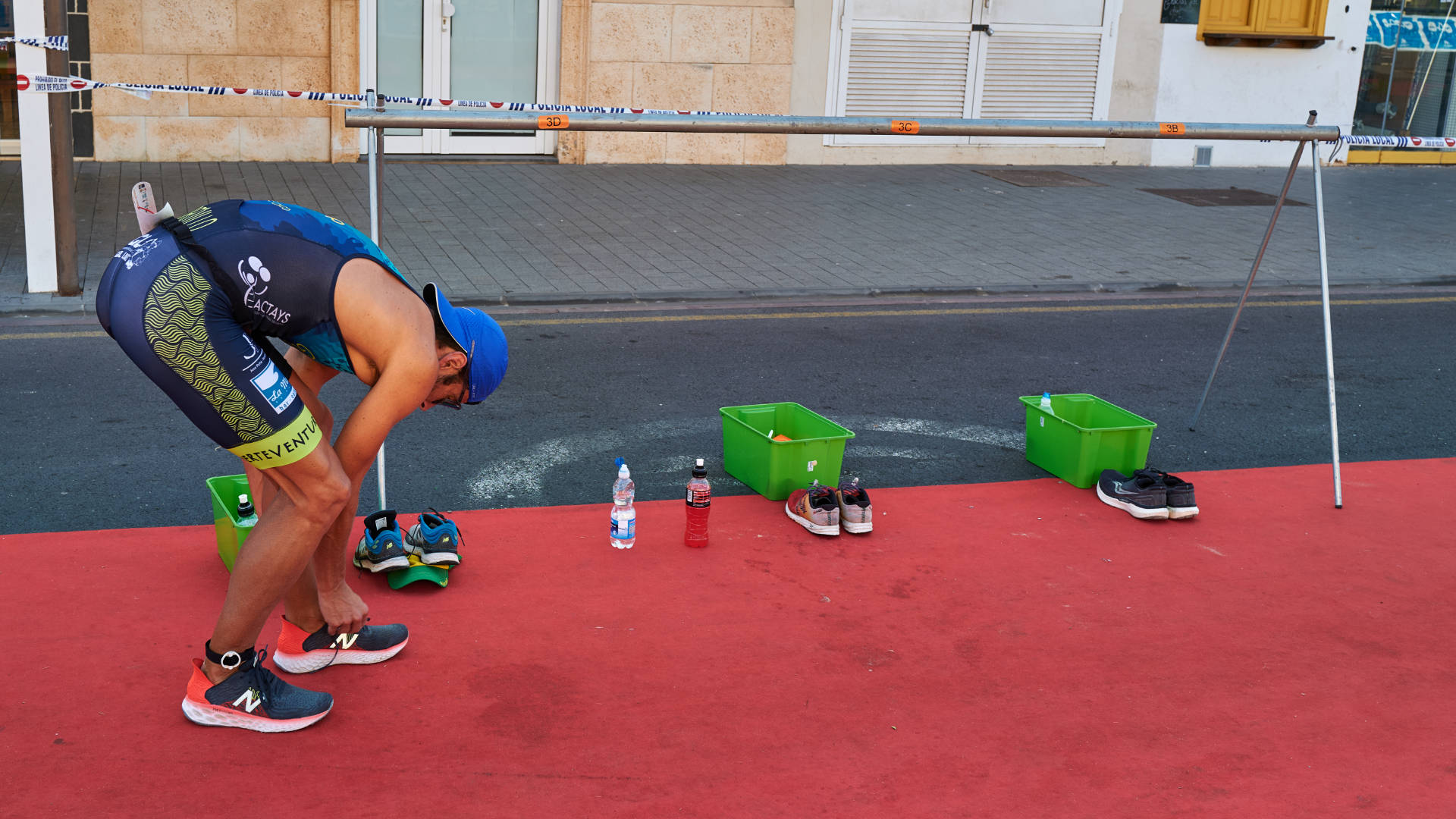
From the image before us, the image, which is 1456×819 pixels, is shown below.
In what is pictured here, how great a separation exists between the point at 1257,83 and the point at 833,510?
15695 mm

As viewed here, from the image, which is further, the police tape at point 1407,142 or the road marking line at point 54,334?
the road marking line at point 54,334

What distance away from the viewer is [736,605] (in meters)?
4.78

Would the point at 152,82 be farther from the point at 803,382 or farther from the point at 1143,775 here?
the point at 1143,775

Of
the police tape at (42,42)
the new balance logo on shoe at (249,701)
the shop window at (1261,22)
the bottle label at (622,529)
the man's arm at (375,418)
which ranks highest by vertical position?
the shop window at (1261,22)

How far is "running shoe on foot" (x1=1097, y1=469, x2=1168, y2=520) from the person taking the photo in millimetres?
5754

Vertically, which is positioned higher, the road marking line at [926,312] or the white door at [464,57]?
the white door at [464,57]

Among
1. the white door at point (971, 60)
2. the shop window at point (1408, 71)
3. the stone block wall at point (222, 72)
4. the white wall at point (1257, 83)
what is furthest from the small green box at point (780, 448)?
the shop window at point (1408, 71)

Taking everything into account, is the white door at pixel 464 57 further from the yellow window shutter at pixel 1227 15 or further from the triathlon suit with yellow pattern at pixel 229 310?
the triathlon suit with yellow pattern at pixel 229 310

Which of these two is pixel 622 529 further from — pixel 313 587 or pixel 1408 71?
pixel 1408 71

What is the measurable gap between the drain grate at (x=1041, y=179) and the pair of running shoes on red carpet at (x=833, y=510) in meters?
11.4

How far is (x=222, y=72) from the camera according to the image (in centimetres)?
1453

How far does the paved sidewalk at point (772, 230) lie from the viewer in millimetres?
10492

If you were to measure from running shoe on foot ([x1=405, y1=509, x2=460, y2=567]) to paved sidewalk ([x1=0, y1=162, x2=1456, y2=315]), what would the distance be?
193 inches

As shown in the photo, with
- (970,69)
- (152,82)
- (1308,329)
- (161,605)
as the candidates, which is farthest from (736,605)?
(970,69)
